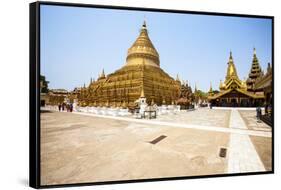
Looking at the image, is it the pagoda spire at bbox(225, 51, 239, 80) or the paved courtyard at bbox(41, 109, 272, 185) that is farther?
the pagoda spire at bbox(225, 51, 239, 80)

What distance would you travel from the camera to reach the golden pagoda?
3662 millimetres

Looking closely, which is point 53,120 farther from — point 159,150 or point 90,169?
point 159,150

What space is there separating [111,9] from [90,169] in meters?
1.64

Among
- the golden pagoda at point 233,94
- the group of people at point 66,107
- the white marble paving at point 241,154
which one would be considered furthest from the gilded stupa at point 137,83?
the white marble paving at point 241,154

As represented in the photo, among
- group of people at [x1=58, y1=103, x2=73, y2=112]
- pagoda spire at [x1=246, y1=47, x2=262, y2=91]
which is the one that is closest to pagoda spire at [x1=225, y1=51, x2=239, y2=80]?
pagoda spire at [x1=246, y1=47, x2=262, y2=91]

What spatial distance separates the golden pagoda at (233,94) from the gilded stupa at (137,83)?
0.53 metres

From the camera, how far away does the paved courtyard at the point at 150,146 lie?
122 inches

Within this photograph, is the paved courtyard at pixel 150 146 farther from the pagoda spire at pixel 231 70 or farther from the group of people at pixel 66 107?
the pagoda spire at pixel 231 70

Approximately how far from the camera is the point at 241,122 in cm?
376

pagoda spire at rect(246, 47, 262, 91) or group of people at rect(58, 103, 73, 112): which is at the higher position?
pagoda spire at rect(246, 47, 262, 91)

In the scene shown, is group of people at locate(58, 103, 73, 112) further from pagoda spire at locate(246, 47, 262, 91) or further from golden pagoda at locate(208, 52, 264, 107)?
pagoda spire at locate(246, 47, 262, 91)

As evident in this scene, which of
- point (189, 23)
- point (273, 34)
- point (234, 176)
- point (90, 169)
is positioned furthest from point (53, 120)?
point (273, 34)

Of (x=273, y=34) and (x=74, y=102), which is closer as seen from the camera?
(x=74, y=102)

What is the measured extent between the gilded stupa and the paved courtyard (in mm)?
211
